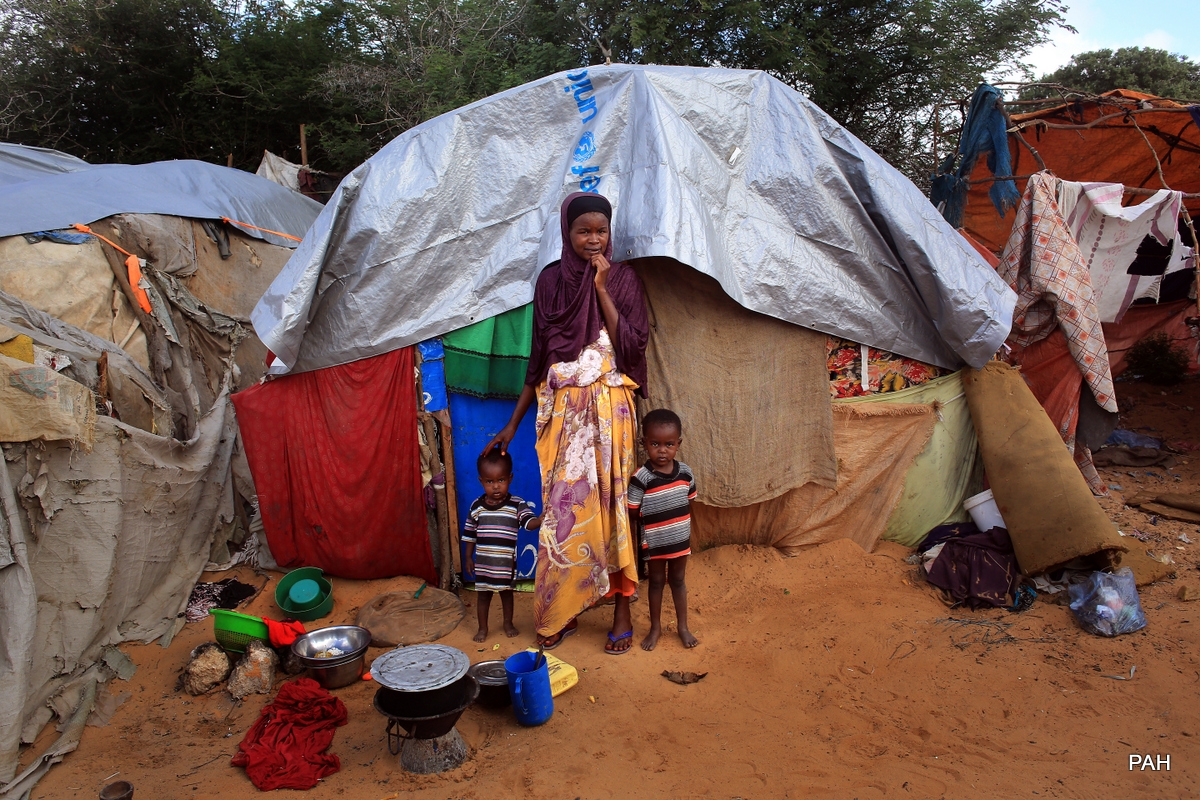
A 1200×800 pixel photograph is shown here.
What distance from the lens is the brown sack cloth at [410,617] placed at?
144 inches

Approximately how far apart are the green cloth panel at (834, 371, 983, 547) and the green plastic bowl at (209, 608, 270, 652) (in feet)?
10.6

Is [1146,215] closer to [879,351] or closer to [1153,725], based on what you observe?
[879,351]

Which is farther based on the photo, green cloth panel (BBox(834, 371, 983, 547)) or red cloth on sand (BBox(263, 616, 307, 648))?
green cloth panel (BBox(834, 371, 983, 547))

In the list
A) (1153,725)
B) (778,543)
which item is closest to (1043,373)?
(778,543)

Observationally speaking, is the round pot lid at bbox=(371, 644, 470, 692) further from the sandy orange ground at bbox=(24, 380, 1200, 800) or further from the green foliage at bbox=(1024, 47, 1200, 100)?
the green foliage at bbox=(1024, 47, 1200, 100)

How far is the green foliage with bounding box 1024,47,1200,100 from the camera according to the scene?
36.9 ft

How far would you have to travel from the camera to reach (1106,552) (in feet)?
11.0

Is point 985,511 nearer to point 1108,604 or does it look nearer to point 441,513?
point 1108,604

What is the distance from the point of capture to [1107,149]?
218 inches

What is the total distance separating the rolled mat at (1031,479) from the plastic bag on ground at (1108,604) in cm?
12

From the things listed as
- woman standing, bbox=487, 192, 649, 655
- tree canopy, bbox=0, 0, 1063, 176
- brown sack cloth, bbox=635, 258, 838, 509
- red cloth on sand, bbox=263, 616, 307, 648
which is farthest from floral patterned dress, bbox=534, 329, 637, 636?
tree canopy, bbox=0, 0, 1063, 176

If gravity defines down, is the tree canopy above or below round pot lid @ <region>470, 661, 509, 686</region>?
above

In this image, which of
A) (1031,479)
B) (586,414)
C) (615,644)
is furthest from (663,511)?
(1031,479)

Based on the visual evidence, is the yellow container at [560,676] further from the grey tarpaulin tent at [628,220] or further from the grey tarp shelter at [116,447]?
the grey tarp shelter at [116,447]
